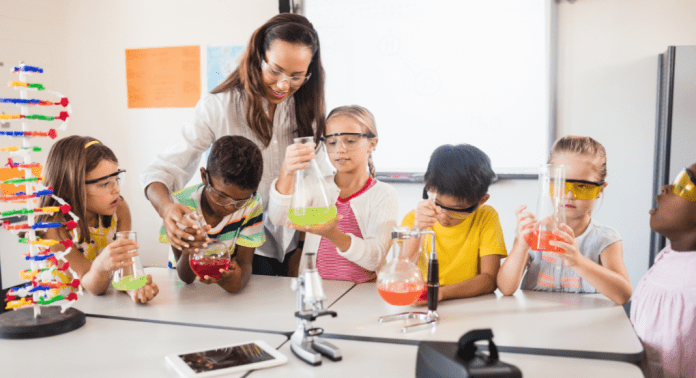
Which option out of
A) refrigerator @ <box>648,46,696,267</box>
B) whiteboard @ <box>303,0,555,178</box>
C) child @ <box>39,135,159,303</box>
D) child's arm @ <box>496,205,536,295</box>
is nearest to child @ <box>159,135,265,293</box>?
child @ <box>39,135,159,303</box>

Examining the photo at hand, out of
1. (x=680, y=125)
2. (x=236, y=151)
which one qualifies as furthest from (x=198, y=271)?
(x=680, y=125)

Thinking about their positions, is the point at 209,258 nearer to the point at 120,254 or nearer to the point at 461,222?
the point at 120,254

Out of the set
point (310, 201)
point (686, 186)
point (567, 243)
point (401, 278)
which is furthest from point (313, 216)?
point (686, 186)

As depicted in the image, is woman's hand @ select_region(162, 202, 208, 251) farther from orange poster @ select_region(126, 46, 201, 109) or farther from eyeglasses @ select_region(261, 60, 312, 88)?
orange poster @ select_region(126, 46, 201, 109)

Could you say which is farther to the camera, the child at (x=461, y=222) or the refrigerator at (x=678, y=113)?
the refrigerator at (x=678, y=113)

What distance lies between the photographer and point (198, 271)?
Result: 159 centimetres

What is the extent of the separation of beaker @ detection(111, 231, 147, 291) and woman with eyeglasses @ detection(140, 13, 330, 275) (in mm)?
228

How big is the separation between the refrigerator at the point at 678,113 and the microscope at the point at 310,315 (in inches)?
93.1

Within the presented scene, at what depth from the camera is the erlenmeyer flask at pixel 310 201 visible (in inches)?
56.8

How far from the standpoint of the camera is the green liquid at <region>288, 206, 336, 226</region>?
4.74 feet

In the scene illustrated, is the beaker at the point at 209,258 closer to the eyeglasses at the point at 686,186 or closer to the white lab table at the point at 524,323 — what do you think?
the white lab table at the point at 524,323

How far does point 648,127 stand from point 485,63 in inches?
40.3

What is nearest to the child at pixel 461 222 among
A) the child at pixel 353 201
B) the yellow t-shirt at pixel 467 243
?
the yellow t-shirt at pixel 467 243

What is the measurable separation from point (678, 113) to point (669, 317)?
1.69m
